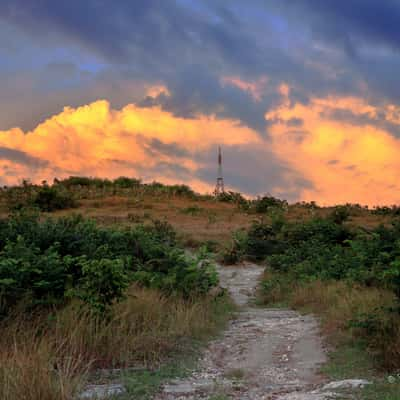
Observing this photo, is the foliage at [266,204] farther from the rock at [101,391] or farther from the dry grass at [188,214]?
the rock at [101,391]

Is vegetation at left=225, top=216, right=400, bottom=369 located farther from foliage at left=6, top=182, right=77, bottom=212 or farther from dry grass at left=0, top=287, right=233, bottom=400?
foliage at left=6, top=182, right=77, bottom=212

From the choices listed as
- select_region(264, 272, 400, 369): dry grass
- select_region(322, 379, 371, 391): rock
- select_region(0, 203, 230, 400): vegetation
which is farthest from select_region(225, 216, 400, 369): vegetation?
select_region(0, 203, 230, 400): vegetation

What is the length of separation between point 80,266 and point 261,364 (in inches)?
143

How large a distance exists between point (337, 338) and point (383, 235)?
27.1 feet

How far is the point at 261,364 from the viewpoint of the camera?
8.54 m

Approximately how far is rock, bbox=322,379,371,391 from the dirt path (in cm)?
8

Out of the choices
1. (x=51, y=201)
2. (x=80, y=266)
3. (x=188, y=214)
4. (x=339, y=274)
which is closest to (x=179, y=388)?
(x=80, y=266)

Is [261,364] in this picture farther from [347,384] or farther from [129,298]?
[129,298]

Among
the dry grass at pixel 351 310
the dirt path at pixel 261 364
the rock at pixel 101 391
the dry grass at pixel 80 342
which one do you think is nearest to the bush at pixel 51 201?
the dry grass at pixel 351 310

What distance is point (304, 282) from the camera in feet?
53.4

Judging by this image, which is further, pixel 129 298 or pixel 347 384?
pixel 129 298

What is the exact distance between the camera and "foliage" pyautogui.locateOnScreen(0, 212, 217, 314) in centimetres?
865

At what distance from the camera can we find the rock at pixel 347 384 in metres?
6.87

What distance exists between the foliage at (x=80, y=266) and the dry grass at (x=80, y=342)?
0.42m
